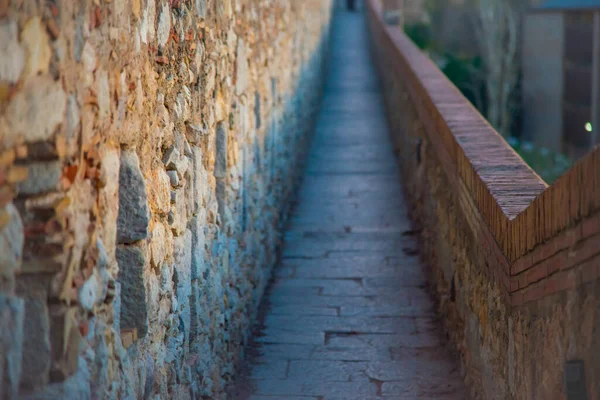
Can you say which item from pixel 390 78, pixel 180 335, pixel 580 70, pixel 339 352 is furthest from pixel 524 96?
pixel 180 335

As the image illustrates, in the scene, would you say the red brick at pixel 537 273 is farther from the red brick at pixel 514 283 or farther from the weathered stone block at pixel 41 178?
the weathered stone block at pixel 41 178

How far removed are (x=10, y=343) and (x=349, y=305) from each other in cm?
370

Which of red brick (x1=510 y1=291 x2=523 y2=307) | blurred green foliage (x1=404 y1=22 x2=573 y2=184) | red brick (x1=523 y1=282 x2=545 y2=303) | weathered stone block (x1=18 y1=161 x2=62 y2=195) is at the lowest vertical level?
blurred green foliage (x1=404 y1=22 x2=573 y2=184)

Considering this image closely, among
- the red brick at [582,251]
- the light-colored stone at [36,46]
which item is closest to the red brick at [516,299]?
the red brick at [582,251]

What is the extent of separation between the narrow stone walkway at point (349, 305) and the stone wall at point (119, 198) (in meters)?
0.40

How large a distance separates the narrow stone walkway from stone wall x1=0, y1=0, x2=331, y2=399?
0.40m

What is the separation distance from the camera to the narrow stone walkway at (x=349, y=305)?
4.36 metres

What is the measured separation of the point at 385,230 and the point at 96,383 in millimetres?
4833

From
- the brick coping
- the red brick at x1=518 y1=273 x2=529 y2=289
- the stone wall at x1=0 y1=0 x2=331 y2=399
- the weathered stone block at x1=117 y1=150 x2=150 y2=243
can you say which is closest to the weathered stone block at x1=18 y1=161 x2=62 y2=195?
the stone wall at x1=0 y1=0 x2=331 y2=399

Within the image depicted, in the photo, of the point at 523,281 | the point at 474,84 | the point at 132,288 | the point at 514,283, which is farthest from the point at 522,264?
the point at 474,84

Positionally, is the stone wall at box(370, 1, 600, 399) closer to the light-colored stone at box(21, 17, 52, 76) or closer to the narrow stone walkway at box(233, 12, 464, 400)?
the narrow stone walkway at box(233, 12, 464, 400)

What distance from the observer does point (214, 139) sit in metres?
3.95

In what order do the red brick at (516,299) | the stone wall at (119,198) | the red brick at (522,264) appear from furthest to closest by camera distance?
the red brick at (516,299), the red brick at (522,264), the stone wall at (119,198)

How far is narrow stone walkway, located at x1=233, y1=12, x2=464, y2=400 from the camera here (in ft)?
14.3
